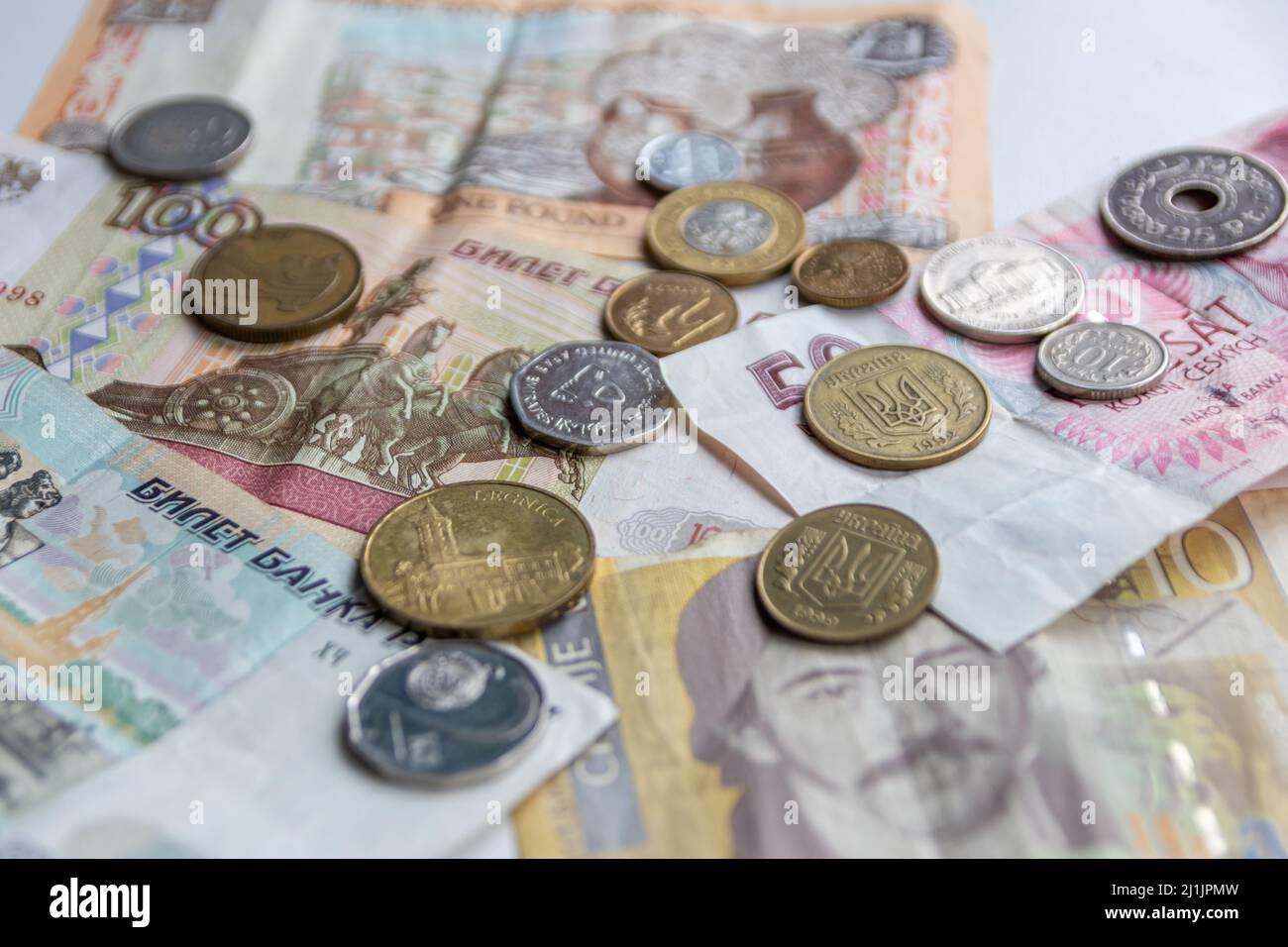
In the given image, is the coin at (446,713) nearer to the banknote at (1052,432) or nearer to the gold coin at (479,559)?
the gold coin at (479,559)

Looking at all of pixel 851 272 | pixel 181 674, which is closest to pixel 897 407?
pixel 851 272

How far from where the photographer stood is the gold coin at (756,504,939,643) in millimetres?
1297

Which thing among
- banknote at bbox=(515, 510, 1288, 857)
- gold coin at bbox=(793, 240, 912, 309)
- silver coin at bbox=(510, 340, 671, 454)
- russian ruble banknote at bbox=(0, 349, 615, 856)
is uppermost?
→ gold coin at bbox=(793, 240, 912, 309)

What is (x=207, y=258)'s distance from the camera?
71.9 inches

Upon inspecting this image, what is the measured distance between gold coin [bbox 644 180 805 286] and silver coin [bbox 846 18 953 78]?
48 centimetres

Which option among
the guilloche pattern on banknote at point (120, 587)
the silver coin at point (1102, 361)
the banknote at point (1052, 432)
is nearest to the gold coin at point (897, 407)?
the banknote at point (1052, 432)

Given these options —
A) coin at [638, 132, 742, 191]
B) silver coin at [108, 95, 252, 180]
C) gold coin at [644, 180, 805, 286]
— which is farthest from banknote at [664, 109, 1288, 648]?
silver coin at [108, 95, 252, 180]

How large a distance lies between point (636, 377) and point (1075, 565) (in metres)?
0.62

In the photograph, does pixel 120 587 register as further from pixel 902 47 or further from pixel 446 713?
pixel 902 47

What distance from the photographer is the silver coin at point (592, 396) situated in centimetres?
155

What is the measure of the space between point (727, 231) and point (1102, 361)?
1.97ft

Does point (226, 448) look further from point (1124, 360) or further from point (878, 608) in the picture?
point (1124, 360)

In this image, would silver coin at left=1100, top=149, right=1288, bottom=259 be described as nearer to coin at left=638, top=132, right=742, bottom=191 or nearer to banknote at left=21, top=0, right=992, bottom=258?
banknote at left=21, top=0, right=992, bottom=258

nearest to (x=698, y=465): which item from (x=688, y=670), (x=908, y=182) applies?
(x=688, y=670)
